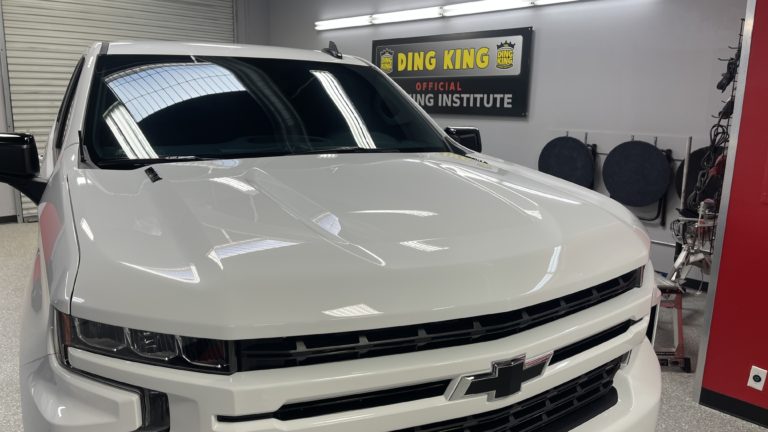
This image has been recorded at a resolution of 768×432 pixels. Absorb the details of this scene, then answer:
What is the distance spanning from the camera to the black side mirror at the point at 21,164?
1.69 m

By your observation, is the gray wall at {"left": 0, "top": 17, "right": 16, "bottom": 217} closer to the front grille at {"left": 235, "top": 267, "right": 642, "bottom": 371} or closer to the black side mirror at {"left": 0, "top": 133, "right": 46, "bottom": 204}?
the black side mirror at {"left": 0, "top": 133, "right": 46, "bottom": 204}

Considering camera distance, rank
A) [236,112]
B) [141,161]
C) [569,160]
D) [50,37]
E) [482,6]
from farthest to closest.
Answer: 1. [50,37]
2. [482,6]
3. [569,160]
4. [236,112]
5. [141,161]

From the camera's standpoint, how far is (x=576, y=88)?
17.8 ft

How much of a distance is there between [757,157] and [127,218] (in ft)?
8.90

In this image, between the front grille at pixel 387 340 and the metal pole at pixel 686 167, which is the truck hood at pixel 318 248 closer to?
the front grille at pixel 387 340

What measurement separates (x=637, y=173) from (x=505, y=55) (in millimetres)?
1843

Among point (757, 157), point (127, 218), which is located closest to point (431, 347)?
point (127, 218)

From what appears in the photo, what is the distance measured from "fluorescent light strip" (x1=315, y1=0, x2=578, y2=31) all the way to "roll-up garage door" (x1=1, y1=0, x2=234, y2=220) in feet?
8.43

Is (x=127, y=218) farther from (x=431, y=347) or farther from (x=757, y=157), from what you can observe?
(x=757, y=157)

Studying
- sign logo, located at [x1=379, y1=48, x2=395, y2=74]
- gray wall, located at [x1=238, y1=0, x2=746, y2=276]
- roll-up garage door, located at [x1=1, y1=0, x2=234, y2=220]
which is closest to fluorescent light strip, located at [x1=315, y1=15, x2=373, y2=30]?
sign logo, located at [x1=379, y1=48, x2=395, y2=74]

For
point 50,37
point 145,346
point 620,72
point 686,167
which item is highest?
point 50,37

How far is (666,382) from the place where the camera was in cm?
322

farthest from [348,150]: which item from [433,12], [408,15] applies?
[408,15]

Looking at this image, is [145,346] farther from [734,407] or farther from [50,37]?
[50,37]
